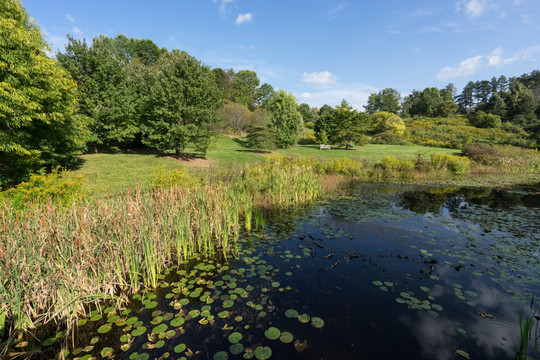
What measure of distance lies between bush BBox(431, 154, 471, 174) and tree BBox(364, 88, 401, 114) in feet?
213

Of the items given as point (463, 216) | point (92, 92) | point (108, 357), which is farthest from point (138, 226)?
point (92, 92)

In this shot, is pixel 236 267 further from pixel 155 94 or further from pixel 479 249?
pixel 155 94

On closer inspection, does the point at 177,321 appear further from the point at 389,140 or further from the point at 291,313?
the point at 389,140

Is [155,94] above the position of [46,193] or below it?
above

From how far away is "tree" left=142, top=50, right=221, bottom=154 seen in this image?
18922mm

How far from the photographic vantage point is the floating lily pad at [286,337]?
3.66m

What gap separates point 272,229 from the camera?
8445mm

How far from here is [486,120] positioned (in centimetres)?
5297

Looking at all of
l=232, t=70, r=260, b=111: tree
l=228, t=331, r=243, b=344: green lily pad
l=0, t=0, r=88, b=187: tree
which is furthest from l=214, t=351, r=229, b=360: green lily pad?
l=232, t=70, r=260, b=111: tree

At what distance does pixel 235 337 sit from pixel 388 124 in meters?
55.6

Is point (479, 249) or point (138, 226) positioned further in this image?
point (479, 249)

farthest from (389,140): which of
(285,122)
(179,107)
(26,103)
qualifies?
(26,103)

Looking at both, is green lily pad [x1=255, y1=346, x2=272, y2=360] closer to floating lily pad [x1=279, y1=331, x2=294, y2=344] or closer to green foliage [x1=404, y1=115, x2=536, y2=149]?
floating lily pad [x1=279, y1=331, x2=294, y2=344]

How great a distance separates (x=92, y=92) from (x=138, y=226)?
67.4 ft
